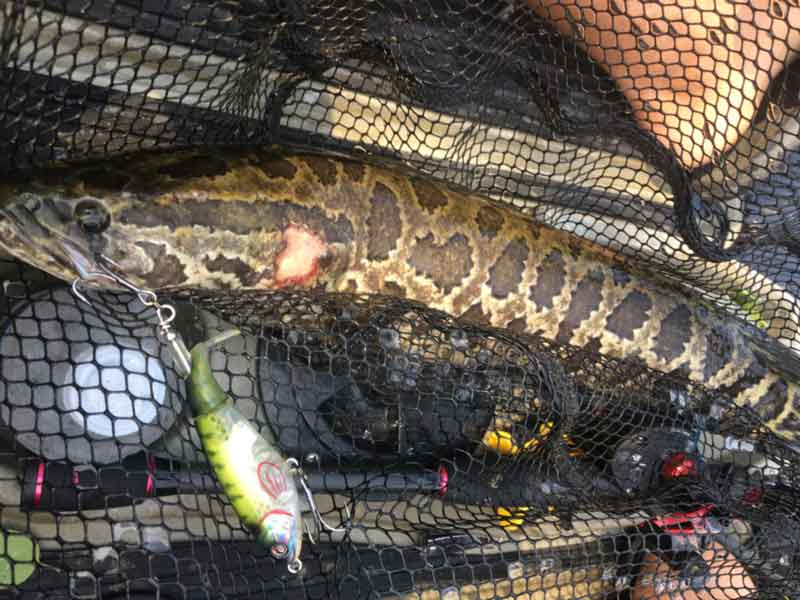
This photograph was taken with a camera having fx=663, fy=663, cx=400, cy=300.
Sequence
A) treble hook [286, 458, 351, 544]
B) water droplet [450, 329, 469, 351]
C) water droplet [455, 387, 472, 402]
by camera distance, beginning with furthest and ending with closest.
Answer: water droplet [455, 387, 472, 402]
water droplet [450, 329, 469, 351]
treble hook [286, 458, 351, 544]

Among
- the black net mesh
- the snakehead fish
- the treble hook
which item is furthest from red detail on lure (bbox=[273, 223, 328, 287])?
the treble hook

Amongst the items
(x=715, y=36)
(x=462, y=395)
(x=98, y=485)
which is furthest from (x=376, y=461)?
(x=715, y=36)

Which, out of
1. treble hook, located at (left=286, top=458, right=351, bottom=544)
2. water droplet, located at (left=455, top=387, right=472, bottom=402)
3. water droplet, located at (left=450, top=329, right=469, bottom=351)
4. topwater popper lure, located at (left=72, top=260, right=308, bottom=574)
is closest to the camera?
topwater popper lure, located at (left=72, top=260, right=308, bottom=574)

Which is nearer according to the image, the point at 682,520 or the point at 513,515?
the point at 513,515

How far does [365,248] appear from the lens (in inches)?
77.1

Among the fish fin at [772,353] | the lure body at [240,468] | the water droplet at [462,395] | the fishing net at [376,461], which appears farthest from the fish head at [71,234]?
the fish fin at [772,353]

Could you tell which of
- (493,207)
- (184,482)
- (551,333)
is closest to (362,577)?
(184,482)

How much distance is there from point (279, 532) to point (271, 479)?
104 mm

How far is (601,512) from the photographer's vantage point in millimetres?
1949

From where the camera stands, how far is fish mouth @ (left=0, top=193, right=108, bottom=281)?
1.47 m

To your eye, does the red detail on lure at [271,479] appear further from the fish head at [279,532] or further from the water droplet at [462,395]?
the water droplet at [462,395]

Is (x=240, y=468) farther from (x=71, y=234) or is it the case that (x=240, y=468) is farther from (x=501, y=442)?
(x=501, y=442)

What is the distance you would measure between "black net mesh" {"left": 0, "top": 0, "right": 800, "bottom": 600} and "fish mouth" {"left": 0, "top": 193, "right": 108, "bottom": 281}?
2 centimetres

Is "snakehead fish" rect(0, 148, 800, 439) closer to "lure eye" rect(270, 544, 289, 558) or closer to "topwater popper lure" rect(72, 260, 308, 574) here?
"topwater popper lure" rect(72, 260, 308, 574)
